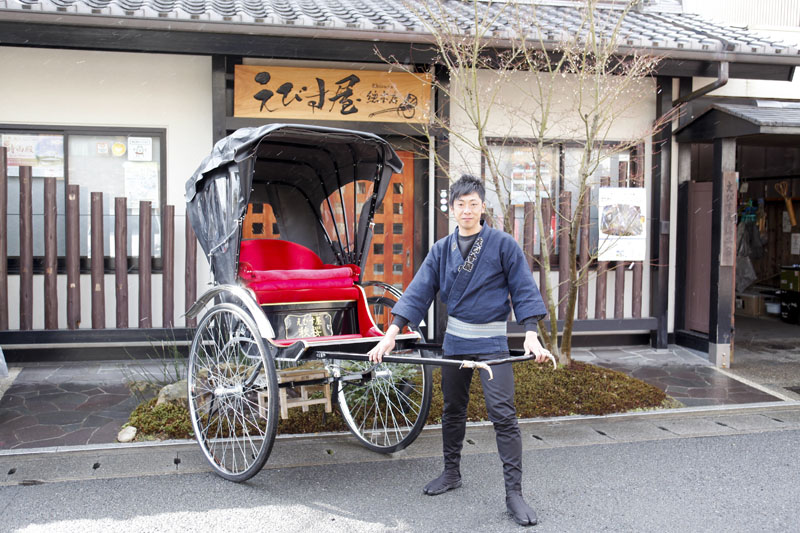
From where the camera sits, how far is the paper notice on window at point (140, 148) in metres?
7.97

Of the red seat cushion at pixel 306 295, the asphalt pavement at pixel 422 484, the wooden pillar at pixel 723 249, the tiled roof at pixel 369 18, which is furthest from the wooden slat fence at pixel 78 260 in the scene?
the wooden pillar at pixel 723 249

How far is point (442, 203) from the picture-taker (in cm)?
828

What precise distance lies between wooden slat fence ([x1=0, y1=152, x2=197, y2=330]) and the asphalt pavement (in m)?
2.91

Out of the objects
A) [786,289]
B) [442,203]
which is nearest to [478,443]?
[442,203]

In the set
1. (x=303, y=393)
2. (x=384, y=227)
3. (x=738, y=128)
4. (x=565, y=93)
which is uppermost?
(x=565, y=93)

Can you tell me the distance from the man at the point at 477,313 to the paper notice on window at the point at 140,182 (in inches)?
194

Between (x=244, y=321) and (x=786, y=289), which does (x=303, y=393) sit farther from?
(x=786, y=289)

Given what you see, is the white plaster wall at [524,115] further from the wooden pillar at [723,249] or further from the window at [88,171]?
the window at [88,171]

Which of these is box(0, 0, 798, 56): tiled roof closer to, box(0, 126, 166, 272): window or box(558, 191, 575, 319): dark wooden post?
box(0, 126, 166, 272): window

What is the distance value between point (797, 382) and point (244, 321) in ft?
20.4

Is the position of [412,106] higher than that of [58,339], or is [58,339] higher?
[412,106]

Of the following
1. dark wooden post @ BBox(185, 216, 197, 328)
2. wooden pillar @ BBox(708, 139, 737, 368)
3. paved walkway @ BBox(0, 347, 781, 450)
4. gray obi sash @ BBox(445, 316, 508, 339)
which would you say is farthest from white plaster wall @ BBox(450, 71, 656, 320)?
A: gray obi sash @ BBox(445, 316, 508, 339)

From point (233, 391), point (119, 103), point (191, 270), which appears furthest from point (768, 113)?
point (119, 103)

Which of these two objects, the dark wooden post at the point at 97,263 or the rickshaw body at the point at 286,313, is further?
the dark wooden post at the point at 97,263
